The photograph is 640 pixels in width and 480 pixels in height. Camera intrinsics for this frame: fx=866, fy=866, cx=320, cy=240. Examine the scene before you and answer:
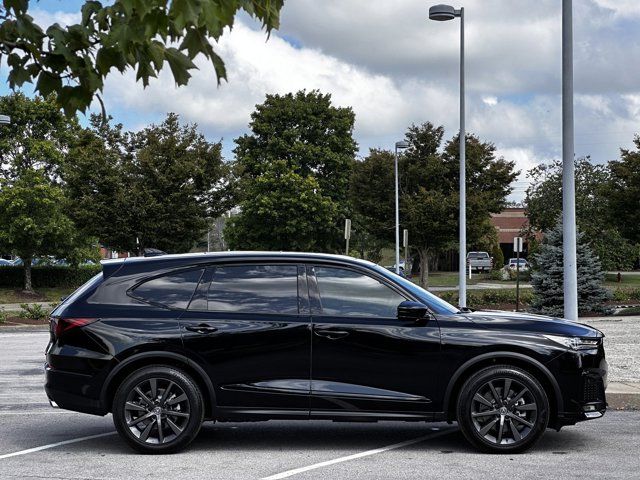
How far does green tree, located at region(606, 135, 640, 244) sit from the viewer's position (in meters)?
29.8

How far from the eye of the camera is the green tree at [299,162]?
179 feet

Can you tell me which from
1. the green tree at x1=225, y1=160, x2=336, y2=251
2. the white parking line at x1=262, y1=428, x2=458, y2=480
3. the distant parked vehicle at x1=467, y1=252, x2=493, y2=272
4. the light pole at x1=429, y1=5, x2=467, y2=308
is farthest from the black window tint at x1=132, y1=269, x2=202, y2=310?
Answer: the distant parked vehicle at x1=467, y1=252, x2=493, y2=272

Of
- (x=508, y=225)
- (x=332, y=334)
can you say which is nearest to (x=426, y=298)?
(x=332, y=334)

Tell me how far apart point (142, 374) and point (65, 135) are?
132ft

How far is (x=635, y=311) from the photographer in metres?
26.7

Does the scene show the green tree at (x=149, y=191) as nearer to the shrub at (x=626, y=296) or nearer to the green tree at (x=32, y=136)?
the green tree at (x=32, y=136)

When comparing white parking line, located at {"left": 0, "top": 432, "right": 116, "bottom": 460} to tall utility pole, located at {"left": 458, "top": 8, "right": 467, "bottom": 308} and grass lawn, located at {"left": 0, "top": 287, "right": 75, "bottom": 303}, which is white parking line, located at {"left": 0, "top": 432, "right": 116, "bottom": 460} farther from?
grass lawn, located at {"left": 0, "top": 287, "right": 75, "bottom": 303}

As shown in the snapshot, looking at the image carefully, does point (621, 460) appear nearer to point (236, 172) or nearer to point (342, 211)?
point (236, 172)

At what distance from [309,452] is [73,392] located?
207cm

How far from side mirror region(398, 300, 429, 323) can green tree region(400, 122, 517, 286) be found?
108ft

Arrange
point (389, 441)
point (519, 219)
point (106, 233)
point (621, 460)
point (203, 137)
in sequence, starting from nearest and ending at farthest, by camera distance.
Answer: point (621, 460)
point (389, 441)
point (106, 233)
point (203, 137)
point (519, 219)

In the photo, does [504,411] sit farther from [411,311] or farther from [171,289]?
[171,289]

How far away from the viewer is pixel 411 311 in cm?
735


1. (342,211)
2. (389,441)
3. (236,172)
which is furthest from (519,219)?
(389,441)
